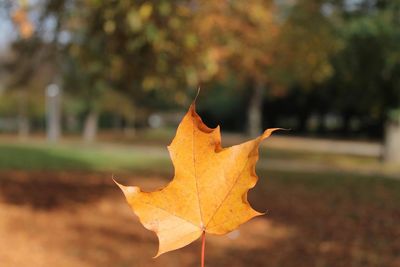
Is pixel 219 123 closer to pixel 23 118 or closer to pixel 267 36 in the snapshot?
pixel 267 36

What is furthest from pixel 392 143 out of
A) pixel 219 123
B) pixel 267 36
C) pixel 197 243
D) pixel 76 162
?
pixel 197 243

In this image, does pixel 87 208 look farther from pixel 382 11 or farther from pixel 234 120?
pixel 234 120

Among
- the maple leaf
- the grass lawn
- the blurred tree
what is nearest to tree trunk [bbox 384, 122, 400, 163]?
the blurred tree

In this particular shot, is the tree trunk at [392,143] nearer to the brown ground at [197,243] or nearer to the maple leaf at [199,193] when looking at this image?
the brown ground at [197,243]

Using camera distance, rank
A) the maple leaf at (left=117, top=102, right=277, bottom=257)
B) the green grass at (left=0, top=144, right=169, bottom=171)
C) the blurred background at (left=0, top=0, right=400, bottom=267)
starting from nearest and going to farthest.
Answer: the maple leaf at (left=117, top=102, right=277, bottom=257) → the blurred background at (left=0, top=0, right=400, bottom=267) → the green grass at (left=0, top=144, right=169, bottom=171)

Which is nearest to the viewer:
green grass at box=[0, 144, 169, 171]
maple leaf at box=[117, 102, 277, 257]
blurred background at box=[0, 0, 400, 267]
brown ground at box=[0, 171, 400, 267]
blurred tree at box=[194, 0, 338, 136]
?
maple leaf at box=[117, 102, 277, 257]

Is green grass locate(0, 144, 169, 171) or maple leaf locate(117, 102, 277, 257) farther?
green grass locate(0, 144, 169, 171)

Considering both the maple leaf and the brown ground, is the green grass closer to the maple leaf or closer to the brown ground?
the brown ground
